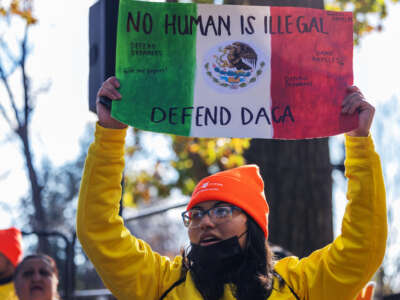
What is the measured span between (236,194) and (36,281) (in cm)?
223

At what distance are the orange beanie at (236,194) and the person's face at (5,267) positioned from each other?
9.12ft

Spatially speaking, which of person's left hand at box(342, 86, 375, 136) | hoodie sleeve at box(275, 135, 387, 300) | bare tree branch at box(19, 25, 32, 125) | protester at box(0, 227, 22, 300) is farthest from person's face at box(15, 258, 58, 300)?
bare tree branch at box(19, 25, 32, 125)

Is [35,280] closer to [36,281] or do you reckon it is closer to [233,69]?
[36,281]

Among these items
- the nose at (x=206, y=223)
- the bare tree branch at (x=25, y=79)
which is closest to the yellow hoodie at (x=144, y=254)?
the nose at (x=206, y=223)

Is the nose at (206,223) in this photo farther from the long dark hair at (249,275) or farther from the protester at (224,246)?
the long dark hair at (249,275)

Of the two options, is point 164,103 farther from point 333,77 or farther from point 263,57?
point 333,77

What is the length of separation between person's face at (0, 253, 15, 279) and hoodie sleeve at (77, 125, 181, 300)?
2810mm

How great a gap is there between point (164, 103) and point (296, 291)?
3.20 ft

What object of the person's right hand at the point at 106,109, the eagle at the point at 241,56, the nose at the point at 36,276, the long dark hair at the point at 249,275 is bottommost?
the nose at the point at 36,276

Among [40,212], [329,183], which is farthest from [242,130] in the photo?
[40,212]

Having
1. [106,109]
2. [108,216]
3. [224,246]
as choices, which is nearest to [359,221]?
[224,246]

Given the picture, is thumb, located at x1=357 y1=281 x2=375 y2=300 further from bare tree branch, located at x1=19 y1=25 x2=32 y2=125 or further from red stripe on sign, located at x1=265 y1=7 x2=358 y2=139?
bare tree branch, located at x1=19 y1=25 x2=32 y2=125

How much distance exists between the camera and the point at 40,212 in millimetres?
10656

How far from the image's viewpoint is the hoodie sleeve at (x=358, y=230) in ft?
8.63
